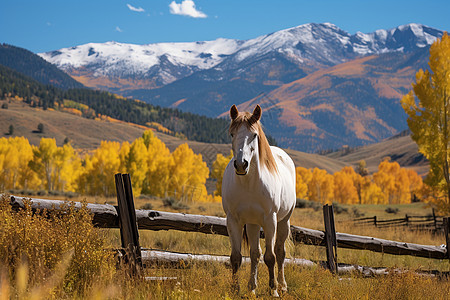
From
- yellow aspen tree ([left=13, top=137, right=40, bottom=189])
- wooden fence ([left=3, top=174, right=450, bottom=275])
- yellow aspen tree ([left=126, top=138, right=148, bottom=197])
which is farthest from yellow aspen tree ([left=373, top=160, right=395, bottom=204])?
wooden fence ([left=3, top=174, right=450, bottom=275])

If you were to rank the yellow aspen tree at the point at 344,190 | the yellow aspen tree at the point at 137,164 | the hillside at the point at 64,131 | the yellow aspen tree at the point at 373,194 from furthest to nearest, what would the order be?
the hillside at the point at 64,131
the yellow aspen tree at the point at 373,194
the yellow aspen tree at the point at 344,190
the yellow aspen tree at the point at 137,164

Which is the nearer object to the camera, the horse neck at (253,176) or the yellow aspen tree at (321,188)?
the horse neck at (253,176)

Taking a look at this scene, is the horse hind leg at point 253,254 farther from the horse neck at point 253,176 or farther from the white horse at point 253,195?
the horse neck at point 253,176

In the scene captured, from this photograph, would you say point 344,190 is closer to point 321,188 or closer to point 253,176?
point 321,188

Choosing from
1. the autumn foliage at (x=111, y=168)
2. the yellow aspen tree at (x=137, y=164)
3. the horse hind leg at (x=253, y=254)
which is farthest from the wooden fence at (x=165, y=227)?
the yellow aspen tree at (x=137, y=164)

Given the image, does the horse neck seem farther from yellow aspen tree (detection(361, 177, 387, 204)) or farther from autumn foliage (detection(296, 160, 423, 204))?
yellow aspen tree (detection(361, 177, 387, 204))

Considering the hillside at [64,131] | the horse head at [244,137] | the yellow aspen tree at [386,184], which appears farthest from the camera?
the hillside at [64,131]

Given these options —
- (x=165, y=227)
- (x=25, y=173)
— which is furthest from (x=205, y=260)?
(x=25, y=173)

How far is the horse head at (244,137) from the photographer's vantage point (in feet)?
15.8

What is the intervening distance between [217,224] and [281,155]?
179cm

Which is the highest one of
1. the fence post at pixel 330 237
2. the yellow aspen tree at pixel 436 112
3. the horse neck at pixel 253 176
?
the yellow aspen tree at pixel 436 112

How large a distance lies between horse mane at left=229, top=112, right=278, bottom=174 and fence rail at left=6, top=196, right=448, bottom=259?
210cm

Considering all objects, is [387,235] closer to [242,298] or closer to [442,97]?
[442,97]

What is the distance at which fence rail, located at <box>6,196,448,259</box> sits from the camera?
19.8 feet
